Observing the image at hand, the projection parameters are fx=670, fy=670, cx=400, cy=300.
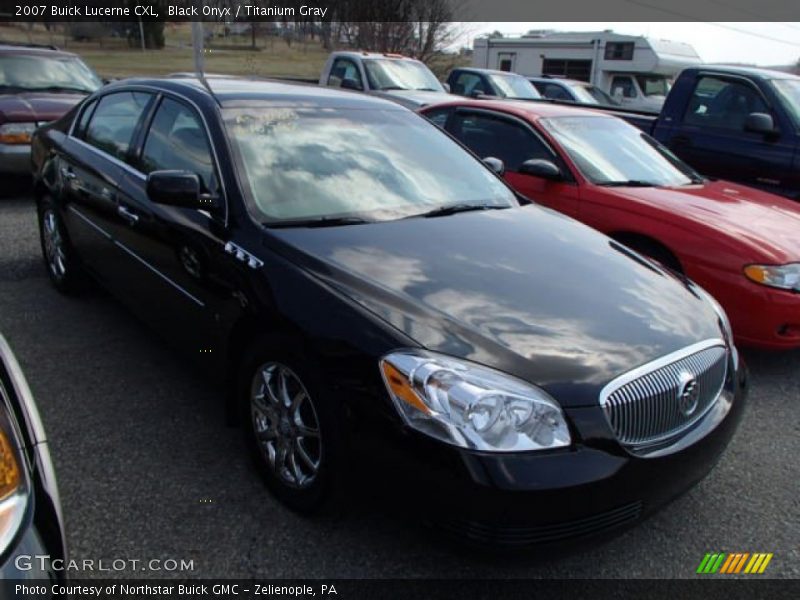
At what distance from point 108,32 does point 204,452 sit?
125 feet

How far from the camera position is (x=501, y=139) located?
5504 millimetres

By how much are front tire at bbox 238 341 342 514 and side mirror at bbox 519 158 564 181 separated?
2984mm

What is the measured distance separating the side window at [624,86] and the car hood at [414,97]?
9908 mm

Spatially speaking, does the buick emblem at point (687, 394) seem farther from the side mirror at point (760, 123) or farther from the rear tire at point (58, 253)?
the side mirror at point (760, 123)

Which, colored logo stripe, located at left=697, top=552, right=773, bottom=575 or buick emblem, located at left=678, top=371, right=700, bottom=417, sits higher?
buick emblem, located at left=678, top=371, right=700, bottom=417

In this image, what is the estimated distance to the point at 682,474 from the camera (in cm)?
221

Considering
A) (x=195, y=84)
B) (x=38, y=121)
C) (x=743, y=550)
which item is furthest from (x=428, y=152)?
(x=38, y=121)

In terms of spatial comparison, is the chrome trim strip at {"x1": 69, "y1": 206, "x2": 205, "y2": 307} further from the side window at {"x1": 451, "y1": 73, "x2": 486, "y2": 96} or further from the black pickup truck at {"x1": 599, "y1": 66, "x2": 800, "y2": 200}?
the side window at {"x1": 451, "y1": 73, "x2": 486, "y2": 96}

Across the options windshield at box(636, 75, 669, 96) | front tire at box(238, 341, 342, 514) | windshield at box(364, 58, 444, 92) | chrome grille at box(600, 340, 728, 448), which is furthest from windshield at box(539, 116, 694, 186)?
windshield at box(636, 75, 669, 96)

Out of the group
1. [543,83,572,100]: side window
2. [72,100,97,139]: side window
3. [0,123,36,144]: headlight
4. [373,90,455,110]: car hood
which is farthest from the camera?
[543,83,572,100]: side window

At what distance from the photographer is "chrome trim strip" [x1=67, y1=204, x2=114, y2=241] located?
3832mm

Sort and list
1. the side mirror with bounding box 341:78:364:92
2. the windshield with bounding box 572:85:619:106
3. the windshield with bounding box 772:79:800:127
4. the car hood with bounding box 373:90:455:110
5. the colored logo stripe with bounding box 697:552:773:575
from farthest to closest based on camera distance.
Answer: the windshield with bounding box 572:85:619:106, the side mirror with bounding box 341:78:364:92, the car hood with bounding box 373:90:455:110, the windshield with bounding box 772:79:800:127, the colored logo stripe with bounding box 697:552:773:575

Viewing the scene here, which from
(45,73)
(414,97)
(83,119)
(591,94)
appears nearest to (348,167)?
(83,119)

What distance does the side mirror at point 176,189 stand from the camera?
9.11 ft
